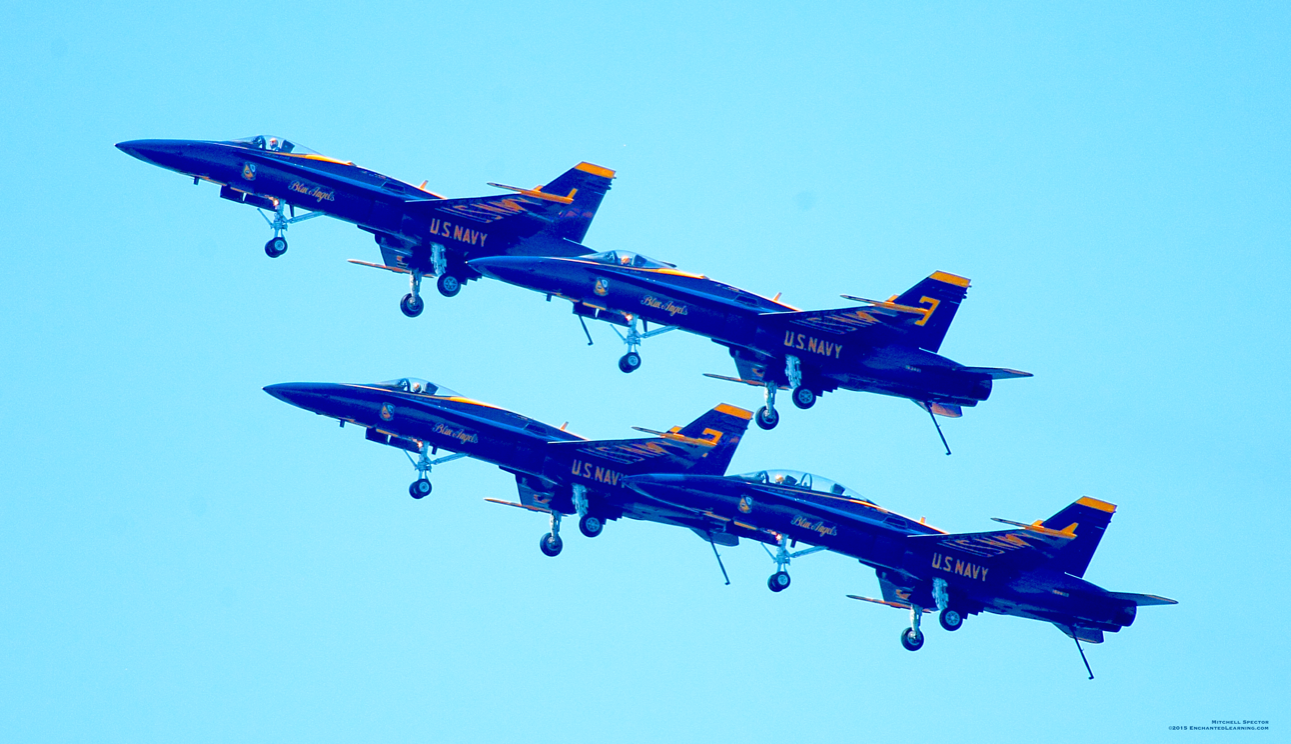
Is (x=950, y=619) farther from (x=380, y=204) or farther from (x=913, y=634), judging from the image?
(x=380, y=204)

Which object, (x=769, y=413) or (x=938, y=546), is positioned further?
(x=769, y=413)

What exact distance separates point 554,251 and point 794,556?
1132cm

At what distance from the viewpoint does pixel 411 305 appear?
7738cm

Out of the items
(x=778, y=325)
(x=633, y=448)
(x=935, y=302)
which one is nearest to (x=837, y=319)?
(x=778, y=325)

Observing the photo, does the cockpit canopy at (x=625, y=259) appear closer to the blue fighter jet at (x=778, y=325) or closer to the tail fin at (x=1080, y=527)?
the blue fighter jet at (x=778, y=325)

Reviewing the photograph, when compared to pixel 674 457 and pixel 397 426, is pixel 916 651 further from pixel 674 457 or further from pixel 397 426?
pixel 397 426

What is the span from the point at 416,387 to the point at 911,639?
16.2 metres

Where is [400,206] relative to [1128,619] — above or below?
above

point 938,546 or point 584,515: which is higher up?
point 584,515

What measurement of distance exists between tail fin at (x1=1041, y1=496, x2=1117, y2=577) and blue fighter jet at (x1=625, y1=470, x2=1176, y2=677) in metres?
0.03

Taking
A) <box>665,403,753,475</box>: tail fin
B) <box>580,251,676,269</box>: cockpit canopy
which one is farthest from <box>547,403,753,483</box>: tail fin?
<box>580,251,676,269</box>: cockpit canopy

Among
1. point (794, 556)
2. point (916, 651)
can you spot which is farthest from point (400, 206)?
point (916, 651)

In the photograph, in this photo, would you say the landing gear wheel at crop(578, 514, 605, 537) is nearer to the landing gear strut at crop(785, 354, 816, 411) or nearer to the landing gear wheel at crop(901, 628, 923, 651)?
the landing gear strut at crop(785, 354, 816, 411)

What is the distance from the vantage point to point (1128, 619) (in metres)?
75.1
